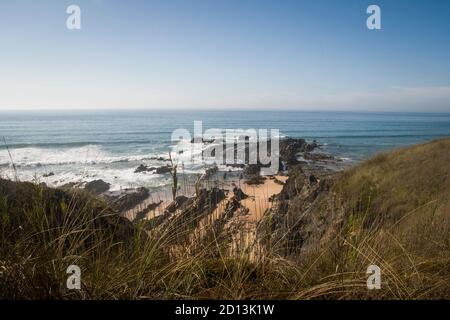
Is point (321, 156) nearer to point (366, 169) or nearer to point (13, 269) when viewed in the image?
point (366, 169)

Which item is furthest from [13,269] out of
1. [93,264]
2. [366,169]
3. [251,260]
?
[366,169]

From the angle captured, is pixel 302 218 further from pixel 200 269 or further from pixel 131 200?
pixel 200 269

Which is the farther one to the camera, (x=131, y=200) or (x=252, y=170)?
(x=252, y=170)

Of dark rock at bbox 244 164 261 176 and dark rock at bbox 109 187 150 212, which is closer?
dark rock at bbox 109 187 150 212

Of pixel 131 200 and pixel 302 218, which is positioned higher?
pixel 131 200

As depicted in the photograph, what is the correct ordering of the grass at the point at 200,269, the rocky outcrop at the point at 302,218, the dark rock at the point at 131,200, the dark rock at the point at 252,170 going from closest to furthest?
the grass at the point at 200,269 < the rocky outcrop at the point at 302,218 < the dark rock at the point at 131,200 < the dark rock at the point at 252,170

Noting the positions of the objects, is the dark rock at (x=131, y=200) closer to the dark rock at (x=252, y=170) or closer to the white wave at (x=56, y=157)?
the dark rock at (x=252, y=170)

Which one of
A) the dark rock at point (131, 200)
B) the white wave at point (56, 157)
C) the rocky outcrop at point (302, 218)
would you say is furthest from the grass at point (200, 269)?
the white wave at point (56, 157)

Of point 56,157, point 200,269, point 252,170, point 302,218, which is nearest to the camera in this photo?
point 200,269

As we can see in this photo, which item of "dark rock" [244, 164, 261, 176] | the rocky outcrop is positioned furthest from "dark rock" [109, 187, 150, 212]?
"dark rock" [244, 164, 261, 176]

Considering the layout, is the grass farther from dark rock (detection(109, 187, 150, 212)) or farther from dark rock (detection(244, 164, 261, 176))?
dark rock (detection(244, 164, 261, 176))

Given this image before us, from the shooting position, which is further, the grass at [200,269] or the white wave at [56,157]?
the white wave at [56,157]

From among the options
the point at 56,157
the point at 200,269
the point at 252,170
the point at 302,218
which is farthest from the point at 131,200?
the point at 56,157

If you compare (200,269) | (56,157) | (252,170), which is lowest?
(252,170)
